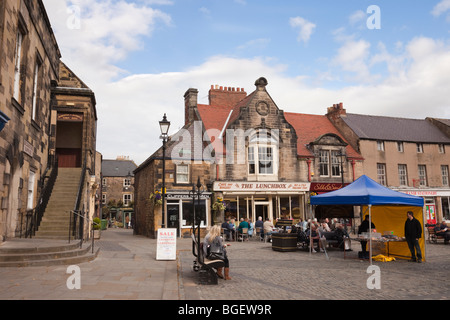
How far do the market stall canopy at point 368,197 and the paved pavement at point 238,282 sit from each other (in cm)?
203

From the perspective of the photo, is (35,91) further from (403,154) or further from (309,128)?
(403,154)

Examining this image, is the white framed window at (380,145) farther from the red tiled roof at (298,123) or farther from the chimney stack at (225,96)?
the chimney stack at (225,96)

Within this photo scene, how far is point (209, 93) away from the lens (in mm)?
Result: 32062

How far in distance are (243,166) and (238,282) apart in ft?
58.4

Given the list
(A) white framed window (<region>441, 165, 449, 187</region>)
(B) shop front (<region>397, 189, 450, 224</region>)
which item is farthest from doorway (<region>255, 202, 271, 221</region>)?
(A) white framed window (<region>441, 165, 449, 187</region>)

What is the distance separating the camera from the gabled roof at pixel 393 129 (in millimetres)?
31984

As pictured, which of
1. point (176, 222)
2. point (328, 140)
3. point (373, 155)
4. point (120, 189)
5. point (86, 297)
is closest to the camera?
point (86, 297)

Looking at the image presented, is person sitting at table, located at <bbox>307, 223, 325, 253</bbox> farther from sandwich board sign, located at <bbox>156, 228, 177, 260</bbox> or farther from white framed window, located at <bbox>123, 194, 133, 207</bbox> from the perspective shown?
white framed window, located at <bbox>123, 194, 133, 207</bbox>

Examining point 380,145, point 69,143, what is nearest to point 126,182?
point 69,143

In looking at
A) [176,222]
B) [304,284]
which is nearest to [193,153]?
[176,222]

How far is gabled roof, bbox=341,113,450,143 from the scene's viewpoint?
105 feet

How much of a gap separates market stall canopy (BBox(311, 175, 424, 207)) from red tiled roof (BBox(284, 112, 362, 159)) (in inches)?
559
